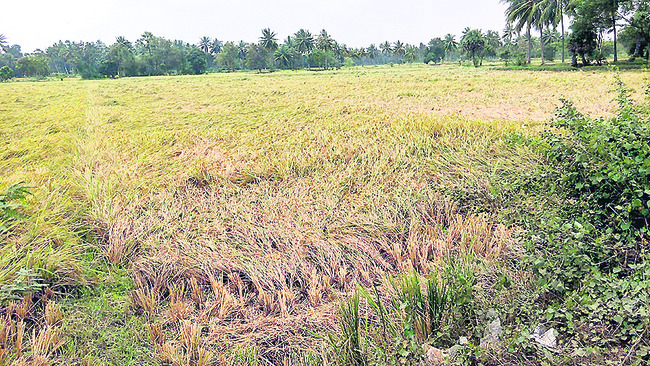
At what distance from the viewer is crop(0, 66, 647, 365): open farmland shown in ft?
6.79

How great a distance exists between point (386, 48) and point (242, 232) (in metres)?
96.4

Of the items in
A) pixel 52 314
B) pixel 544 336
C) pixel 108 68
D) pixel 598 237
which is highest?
pixel 108 68

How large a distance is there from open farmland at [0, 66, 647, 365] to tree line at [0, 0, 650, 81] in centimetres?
2516

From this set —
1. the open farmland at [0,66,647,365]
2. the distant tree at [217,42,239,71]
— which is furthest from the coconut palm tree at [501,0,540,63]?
the distant tree at [217,42,239,71]

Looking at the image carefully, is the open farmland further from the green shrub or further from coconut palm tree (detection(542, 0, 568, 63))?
coconut palm tree (detection(542, 0, 568, 63))

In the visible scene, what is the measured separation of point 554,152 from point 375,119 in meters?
4.89

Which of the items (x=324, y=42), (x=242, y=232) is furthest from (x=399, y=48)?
(x=242, y=232)

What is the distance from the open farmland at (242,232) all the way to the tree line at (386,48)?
Result: 991 inches

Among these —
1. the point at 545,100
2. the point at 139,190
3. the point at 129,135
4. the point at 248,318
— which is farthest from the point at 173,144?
the point at 545,100

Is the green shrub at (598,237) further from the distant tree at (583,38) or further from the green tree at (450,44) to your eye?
the green tree at (450,44)

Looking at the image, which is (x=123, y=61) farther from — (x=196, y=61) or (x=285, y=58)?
(x=285, y=58)

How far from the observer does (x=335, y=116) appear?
8.39 metres

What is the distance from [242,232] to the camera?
10.1ft

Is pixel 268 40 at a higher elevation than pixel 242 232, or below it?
higher
